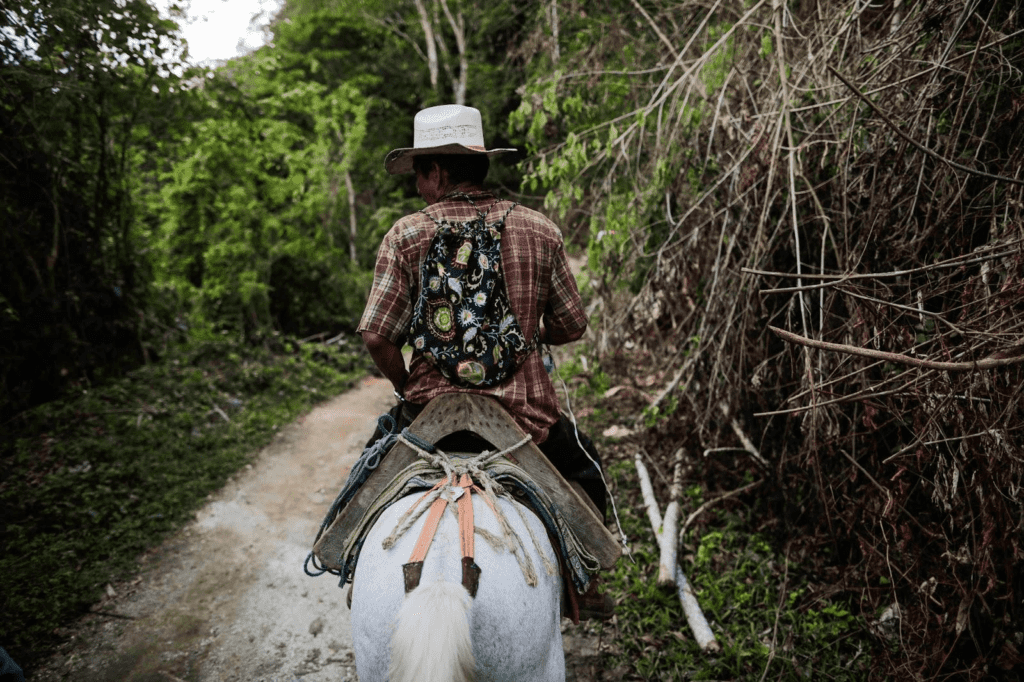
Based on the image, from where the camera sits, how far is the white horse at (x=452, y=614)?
1.32 metres

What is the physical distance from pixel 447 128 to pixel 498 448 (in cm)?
126

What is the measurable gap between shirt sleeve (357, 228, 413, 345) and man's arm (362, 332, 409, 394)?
0.03 metres

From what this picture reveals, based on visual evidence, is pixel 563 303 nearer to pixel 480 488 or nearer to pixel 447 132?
pixel 447 132

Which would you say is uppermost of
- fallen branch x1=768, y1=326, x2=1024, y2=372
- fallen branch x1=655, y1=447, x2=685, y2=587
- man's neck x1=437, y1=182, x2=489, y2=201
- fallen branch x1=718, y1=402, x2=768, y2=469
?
man's neck x1=437, y1=182, x2=489, y2=201

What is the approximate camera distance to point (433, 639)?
132 cm

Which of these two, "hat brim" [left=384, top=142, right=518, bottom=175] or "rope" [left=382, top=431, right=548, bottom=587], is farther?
"hat brim" [left=384, top=142, right=518, bottom=175]

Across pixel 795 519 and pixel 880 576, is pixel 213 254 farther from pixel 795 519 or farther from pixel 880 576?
pixel 880 576

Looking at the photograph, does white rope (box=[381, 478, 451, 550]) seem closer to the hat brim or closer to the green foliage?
the hat brim

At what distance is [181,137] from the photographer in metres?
6.83

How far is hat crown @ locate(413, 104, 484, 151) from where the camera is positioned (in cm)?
222

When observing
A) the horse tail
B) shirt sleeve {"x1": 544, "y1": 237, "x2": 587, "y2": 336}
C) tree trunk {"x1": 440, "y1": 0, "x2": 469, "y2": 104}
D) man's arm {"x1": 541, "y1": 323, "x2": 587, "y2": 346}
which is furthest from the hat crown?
tree trunk {"x1": 440, "y1": 0, "x2": 469, "y2": 104}

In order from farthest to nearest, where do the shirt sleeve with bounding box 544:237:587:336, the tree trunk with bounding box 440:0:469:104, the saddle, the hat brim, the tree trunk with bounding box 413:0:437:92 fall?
1. the tree trunk with bounding box 413:0:437:92
2. the tree trunk with bounding box 440:0:469:104
3. the shirt sleeve with bounding box 544:237:587:336
4. the hat brim
5. the saddle

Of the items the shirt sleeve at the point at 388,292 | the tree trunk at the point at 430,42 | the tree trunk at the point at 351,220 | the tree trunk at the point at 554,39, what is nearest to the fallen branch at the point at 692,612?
the shirt sleeve at the point at 388,292

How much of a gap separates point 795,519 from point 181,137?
7590 mm
